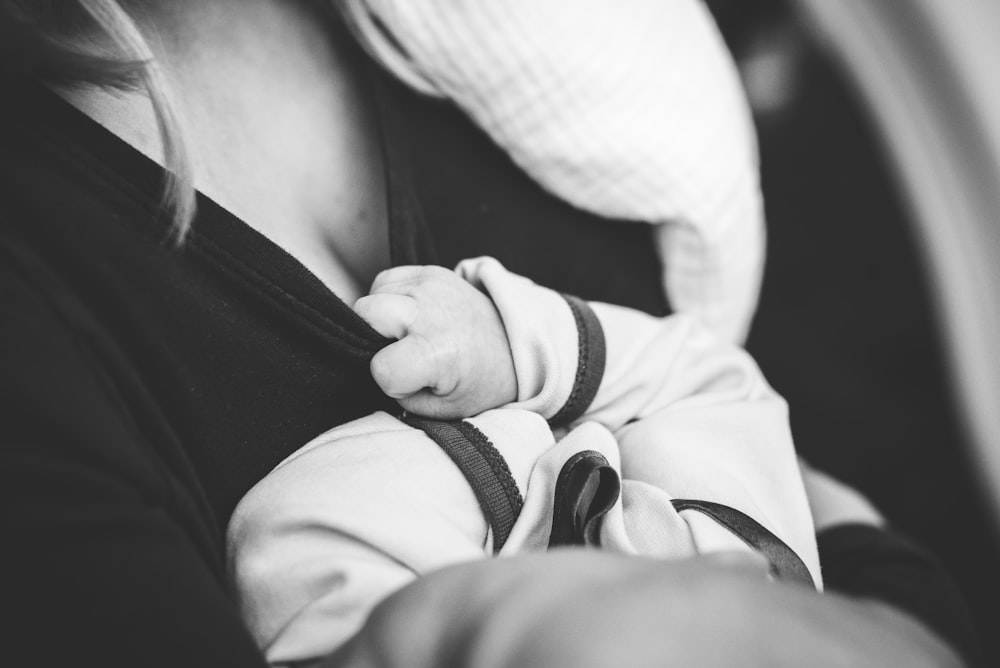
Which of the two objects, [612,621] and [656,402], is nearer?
[612,621]

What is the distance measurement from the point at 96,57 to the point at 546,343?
293mm

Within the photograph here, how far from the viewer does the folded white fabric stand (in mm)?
550

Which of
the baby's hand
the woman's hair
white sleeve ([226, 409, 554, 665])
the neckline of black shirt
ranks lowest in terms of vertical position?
white sleeve ([226, 409, 554, 665])

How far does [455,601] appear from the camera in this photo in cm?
28

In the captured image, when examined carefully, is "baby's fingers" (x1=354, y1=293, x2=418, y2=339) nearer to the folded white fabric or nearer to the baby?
the baby

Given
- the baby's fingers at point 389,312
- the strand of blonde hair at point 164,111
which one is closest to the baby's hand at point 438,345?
the baby's fingers at point 389,312

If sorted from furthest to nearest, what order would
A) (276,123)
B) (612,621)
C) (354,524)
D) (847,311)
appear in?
(847,311)
(276,123)
(354,524)
(612,621)

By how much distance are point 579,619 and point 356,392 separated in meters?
0.24

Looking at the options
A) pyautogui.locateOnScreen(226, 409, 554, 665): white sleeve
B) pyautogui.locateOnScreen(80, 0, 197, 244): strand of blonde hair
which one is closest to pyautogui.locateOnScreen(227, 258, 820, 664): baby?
pyautogui.locateOnScreen(226, 409, 554, 665): white sleeve

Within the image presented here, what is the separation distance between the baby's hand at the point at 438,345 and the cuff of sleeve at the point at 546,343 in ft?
0.04

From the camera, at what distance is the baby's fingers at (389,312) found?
1.38 feet

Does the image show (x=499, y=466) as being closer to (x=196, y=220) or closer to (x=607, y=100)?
(x=196, y=220)

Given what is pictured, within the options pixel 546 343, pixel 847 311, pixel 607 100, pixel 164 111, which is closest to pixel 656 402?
pixel 546 343

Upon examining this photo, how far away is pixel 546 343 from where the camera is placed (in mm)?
453
